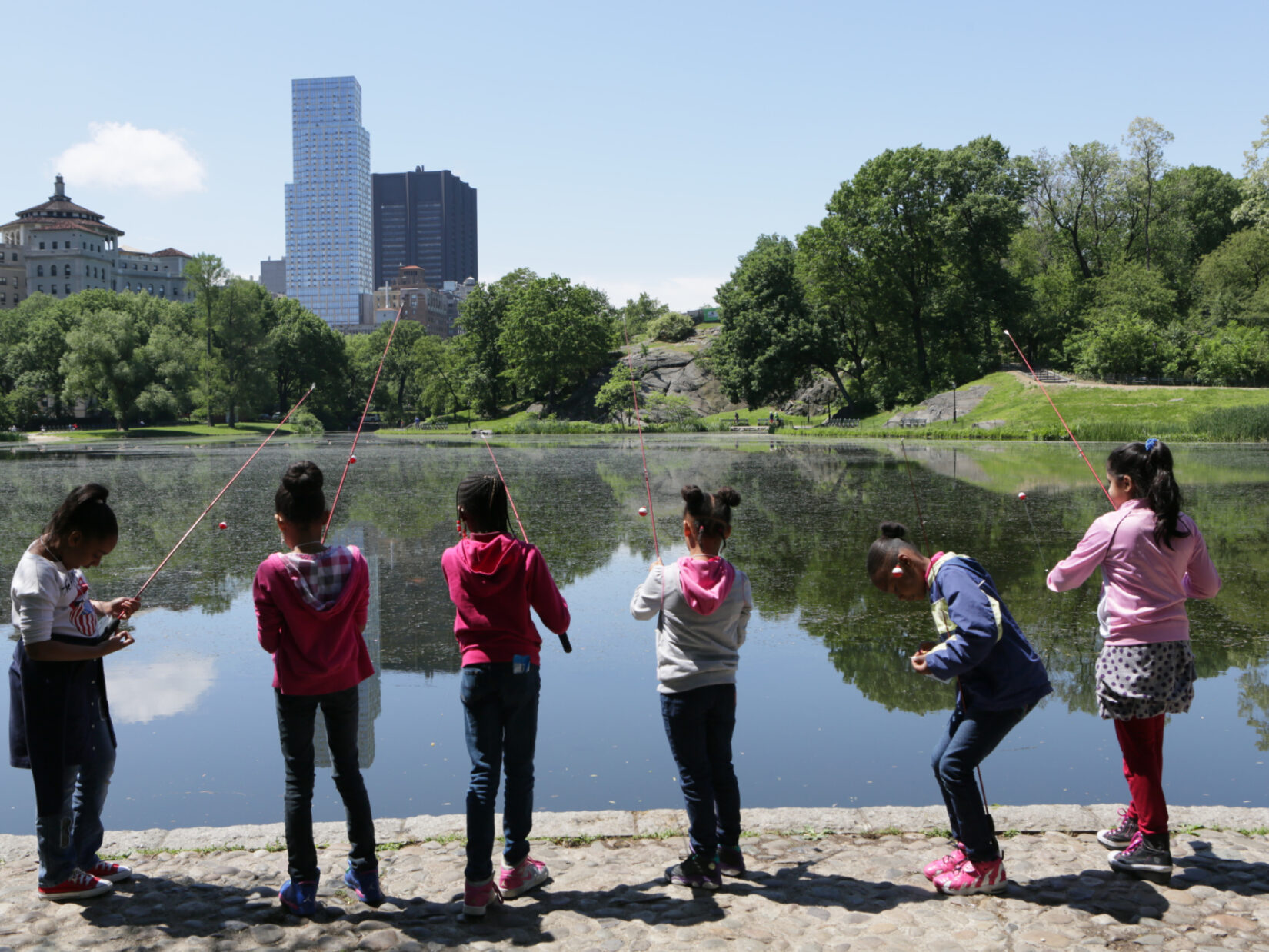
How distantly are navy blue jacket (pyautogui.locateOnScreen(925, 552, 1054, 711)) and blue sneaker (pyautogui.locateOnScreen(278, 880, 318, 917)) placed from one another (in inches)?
97.0

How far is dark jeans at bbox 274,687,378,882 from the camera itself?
3.54 metres

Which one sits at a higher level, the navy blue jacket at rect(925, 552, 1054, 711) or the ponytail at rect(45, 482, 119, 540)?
the ponytail at rect(45, 482, 119, 540)

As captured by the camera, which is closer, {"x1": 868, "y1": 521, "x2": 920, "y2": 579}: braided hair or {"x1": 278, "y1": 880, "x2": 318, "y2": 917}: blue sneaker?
{"x1": 278, "y1": 880, "x2": 318, "y2": 917}: blue sneaker

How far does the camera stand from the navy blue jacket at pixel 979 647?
3404mm

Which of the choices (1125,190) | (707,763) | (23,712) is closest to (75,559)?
(23,712)

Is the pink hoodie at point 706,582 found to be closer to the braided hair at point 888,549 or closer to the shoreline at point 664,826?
the braided hair at point 888,549

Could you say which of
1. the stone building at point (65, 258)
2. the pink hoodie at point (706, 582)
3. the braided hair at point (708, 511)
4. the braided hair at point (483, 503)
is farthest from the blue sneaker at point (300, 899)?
the stone building at point (65, 258)

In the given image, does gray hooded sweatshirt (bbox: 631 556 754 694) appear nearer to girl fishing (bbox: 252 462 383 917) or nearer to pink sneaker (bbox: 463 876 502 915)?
pink sneaker (bbox: 463 876 502 915)

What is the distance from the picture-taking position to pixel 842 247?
5972 centimetres

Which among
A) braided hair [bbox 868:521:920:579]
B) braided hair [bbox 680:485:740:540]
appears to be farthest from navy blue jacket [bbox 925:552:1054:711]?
braided hair [bbox 680:485:740:540]

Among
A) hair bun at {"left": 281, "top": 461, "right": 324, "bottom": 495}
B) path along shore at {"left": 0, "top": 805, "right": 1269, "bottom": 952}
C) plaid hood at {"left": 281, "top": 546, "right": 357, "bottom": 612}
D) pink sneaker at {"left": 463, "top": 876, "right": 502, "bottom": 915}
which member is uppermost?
hair bun at {"left": 281, "top": 461, "right": 324, "bottom": 495}

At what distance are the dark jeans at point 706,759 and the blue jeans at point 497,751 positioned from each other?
565mm

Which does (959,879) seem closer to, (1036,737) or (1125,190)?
(1036,737)

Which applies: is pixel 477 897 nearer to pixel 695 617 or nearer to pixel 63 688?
pixel 695 617
